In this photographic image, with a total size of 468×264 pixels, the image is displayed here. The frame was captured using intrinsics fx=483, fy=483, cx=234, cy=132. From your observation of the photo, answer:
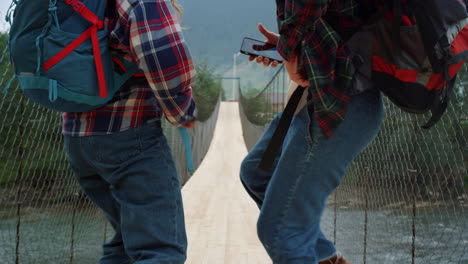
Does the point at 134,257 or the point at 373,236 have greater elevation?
the point at 134,257

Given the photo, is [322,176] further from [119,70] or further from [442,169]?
[442,169]

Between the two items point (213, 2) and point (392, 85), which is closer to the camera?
point (392, 85)

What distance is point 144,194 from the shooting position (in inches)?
46.3

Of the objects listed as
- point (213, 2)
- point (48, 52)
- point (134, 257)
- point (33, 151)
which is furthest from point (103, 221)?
point (213, 2)

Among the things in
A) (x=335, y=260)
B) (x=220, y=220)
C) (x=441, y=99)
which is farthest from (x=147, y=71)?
(x=220, y=220)

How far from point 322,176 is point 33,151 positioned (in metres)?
1.08

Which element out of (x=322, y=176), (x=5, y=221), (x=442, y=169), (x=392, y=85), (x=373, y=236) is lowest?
(x=373, y=236)

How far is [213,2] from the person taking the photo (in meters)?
177

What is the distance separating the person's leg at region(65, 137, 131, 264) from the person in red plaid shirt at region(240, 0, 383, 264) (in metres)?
0.43

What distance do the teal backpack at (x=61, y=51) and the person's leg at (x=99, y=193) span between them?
17 cm

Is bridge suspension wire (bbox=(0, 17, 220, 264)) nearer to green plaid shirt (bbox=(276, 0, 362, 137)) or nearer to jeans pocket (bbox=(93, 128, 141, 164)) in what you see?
jeans pocket (bbox=(93, 128, 141, 164))

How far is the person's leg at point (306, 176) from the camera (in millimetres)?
1113

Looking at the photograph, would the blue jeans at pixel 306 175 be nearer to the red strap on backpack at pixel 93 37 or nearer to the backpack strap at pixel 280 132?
the backpack strap at pixel 280 132

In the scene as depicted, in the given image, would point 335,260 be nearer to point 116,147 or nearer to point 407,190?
point 116,147
